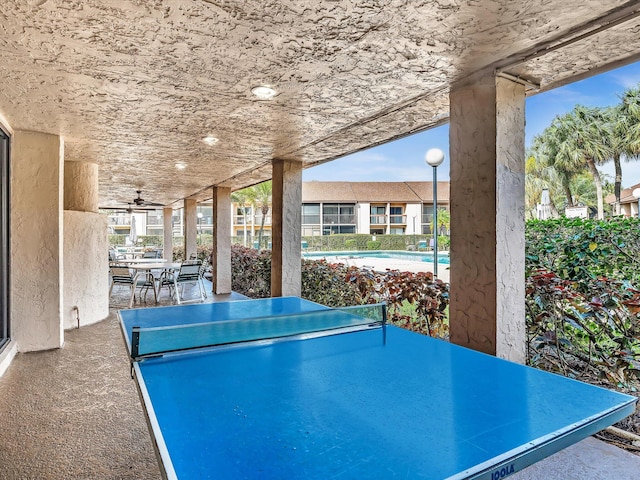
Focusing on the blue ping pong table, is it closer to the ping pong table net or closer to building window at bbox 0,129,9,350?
the ping pong table net

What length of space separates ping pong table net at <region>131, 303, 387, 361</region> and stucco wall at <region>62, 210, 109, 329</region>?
467 centimetres

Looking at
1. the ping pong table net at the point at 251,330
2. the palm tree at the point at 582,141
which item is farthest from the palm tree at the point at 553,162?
the ping pong table net at the point at 251,330

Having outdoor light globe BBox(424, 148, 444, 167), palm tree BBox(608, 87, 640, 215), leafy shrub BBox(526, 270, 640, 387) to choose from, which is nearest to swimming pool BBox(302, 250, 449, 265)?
palm tree BBox(608, 87, 640, 215)

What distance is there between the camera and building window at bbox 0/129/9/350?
4320mm

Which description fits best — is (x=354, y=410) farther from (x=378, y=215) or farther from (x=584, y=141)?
(x=378, y=215)

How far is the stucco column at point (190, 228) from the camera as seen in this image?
481 inches

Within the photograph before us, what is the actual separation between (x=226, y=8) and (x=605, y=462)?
331cm

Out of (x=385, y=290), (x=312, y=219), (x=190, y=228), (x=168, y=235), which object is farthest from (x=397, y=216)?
(x=385, y=290)

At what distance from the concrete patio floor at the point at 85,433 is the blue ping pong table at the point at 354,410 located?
1061 millimetres

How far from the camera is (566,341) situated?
2908mm

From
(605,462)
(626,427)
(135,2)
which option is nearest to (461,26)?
(135,2)

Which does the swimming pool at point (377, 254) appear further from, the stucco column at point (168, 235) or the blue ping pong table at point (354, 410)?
the blue ping pong table at point (354, 410)

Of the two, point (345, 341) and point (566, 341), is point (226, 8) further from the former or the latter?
point (566, 341)

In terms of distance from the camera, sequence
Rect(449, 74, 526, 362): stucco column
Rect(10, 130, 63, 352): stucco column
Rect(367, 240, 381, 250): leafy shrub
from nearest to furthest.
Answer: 1. Rect(449, 74, 526, 362): stucco column
2. Rect(10, 130, 63, 352): stucco column
3. Rect(367, 240, 381, 250): leafy shrub
